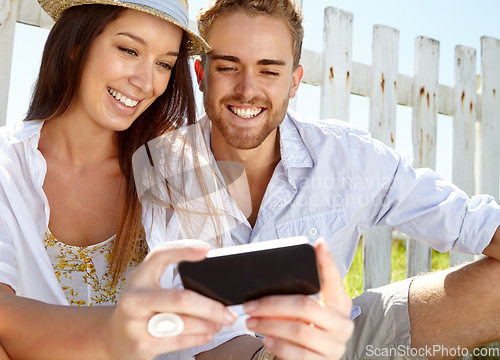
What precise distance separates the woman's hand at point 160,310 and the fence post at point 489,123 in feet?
10.8

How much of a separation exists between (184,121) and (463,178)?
92.4 inches

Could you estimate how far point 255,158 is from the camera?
8.25 feet

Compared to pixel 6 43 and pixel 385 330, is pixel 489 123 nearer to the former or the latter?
pixel 385 330

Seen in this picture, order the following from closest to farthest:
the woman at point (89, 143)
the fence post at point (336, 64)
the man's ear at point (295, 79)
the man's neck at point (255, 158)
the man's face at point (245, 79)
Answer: the woman at point (89, 143) < the man's face at point (245, 79) < the man's neck at point (255, 158) < the man's ear at point (295, 79) < the fence post at point (336, 64)

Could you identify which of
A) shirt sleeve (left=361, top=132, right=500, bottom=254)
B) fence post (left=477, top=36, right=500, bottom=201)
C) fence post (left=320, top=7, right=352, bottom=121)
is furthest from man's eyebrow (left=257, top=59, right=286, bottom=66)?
fence post (left=477, top=36, right=500, bottom=201)

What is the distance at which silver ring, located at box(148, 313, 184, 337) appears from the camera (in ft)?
3.32

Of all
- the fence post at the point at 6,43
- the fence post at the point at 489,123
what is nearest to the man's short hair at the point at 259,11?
the fence post at the point at 6,43

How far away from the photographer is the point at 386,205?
240 cm

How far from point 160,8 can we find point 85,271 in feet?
3.32

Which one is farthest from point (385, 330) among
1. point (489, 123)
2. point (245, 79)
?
point (489, 123)

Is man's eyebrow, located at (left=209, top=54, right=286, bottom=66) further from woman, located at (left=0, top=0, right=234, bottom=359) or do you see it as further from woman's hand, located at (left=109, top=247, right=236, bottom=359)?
woman's hand, located at (left=109, top=247, right=236, bottom=359)

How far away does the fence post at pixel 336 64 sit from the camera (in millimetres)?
3227

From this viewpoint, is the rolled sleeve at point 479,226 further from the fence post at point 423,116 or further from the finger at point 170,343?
the finger at point 170,343

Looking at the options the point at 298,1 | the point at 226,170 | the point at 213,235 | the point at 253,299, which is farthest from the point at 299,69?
the point at 253,299
